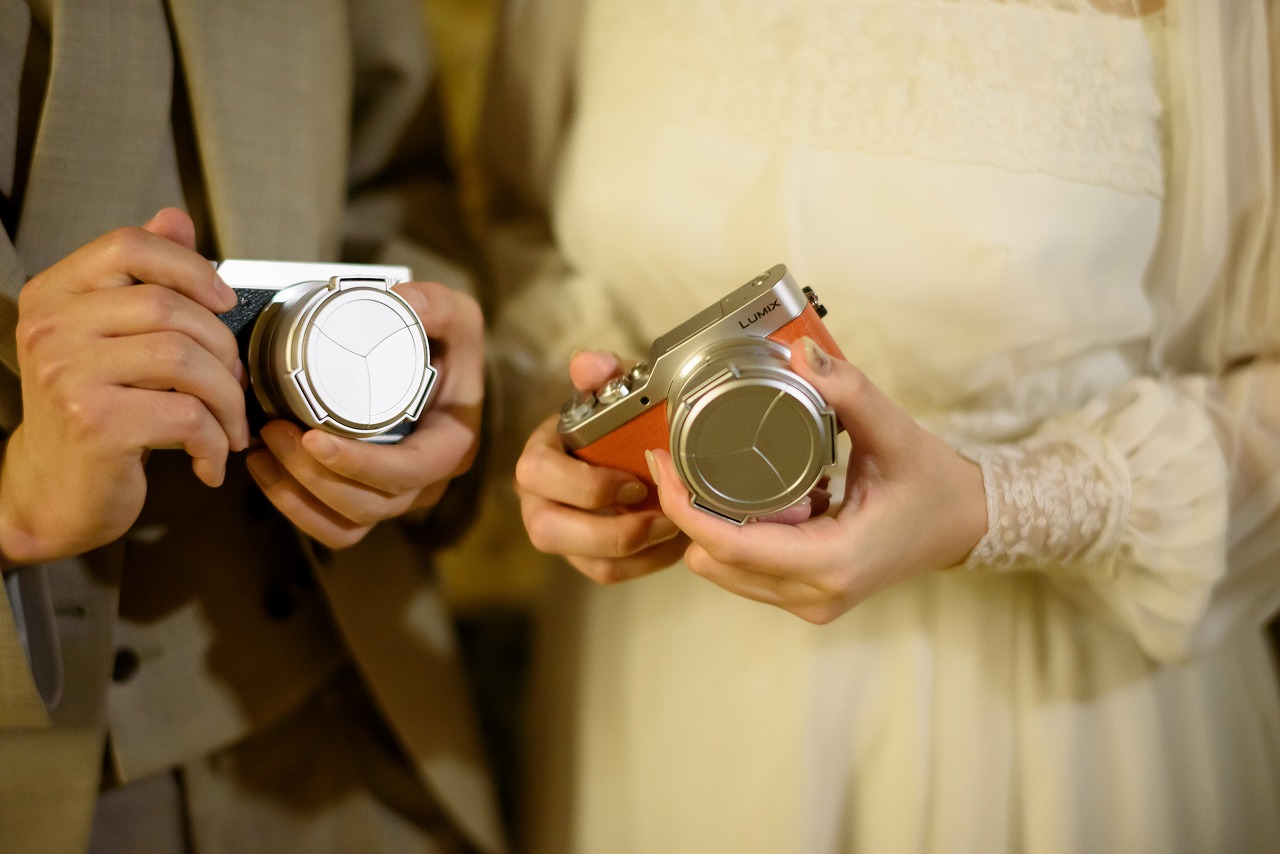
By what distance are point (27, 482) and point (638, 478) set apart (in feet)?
1.39

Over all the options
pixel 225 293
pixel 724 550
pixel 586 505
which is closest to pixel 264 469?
pixel 225 293

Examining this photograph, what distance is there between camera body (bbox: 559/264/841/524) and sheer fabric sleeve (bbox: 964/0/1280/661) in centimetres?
21

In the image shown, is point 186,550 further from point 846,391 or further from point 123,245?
point 846,391

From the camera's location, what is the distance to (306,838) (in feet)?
2.59

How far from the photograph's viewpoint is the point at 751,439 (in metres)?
0.49

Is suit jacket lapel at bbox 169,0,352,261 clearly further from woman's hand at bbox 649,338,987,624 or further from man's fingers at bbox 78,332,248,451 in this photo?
woman's hand at bbox 649,338,987,624

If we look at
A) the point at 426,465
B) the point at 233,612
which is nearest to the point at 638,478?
the point at 426,465

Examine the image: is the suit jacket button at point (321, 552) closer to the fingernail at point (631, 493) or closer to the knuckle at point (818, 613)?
the fingernail at point (631, 493)

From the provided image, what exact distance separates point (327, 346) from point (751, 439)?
0.29 metres

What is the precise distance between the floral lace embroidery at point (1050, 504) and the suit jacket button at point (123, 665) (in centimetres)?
71

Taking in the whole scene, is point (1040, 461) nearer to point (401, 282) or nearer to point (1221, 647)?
point (1221, 647)

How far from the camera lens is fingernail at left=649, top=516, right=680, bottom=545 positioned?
23.7 inches

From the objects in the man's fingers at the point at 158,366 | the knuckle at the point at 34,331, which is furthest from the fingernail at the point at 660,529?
the knuckle at the point at 34,331

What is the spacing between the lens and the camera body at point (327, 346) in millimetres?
521
